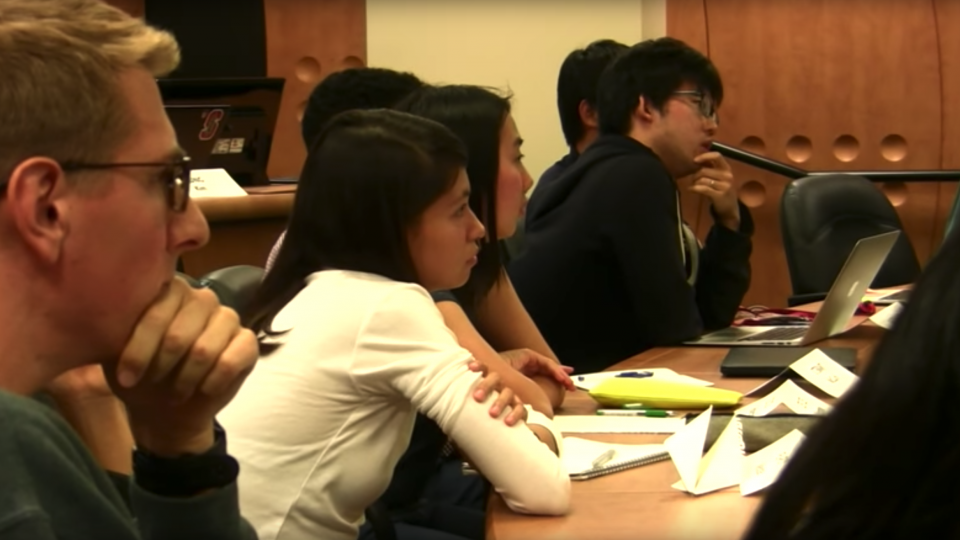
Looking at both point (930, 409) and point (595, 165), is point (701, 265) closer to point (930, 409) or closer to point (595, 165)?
point (595, 165)

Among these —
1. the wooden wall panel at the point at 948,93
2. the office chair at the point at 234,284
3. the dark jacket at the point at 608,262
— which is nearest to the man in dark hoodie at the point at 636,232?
the dark jacket at the point at 608,262

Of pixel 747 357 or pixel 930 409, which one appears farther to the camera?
pixel 747 357

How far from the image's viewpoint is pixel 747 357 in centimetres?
244

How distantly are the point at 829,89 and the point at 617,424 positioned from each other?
364 cm

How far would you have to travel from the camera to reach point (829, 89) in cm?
526

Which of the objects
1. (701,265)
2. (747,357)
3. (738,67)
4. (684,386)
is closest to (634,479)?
(684,386)

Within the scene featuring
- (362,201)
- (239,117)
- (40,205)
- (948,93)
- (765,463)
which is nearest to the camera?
(40,205)

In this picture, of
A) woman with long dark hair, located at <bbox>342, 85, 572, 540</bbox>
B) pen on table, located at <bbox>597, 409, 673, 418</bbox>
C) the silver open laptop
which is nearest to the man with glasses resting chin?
woman with long dark hair, located at <bbox>342, 85, 572, 540</bbox>

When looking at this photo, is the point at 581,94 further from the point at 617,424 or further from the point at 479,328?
the point at 617,424

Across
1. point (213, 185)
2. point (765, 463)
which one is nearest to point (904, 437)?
point (765, 463)

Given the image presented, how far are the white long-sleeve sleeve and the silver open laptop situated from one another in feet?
3.85

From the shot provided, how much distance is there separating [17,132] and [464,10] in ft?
14.7

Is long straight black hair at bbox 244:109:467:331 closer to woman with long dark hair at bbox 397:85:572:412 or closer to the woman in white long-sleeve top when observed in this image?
the woman in white long-sleeve top

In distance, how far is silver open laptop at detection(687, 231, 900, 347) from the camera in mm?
2721
